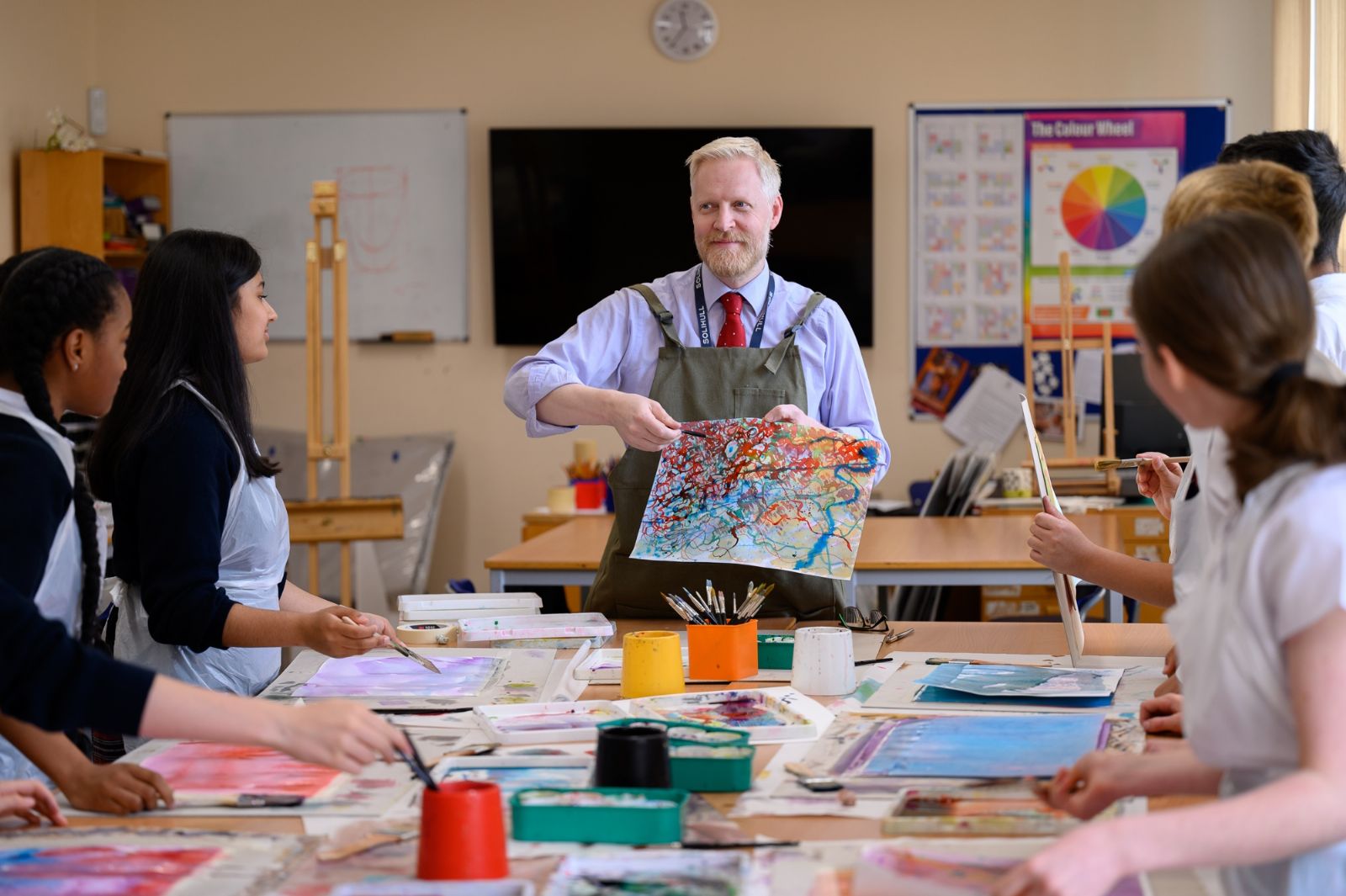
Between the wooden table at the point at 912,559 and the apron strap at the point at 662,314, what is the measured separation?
84 centimetres

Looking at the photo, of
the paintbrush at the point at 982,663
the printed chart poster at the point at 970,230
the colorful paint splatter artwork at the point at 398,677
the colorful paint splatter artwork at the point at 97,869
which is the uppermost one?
the printed chart poster at the point at 970,230

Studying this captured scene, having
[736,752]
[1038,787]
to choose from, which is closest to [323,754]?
[736,752]

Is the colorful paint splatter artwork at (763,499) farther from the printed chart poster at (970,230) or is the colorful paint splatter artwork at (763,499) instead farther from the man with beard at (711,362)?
the printed chart poster at (970,230)

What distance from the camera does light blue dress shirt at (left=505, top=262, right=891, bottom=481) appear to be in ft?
8.75

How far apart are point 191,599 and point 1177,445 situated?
398cm

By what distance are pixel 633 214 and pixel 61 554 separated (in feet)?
14.5

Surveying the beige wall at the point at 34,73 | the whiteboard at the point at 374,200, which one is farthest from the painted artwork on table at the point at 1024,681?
the beige wall at the point at 34,73

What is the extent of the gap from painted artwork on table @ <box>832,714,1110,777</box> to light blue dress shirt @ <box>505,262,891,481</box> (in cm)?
99

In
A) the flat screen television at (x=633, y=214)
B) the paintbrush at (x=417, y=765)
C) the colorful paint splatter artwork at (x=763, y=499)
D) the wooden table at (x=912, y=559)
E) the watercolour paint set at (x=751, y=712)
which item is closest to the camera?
the paintbrush at (x=417, y=765)

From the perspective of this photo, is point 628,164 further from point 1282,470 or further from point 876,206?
point 1282,470

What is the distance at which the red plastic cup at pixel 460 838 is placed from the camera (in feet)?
4.00

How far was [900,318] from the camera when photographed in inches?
233

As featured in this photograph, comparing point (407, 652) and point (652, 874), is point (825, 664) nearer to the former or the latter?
point (407, 652)

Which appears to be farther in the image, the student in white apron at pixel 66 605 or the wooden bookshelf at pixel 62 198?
the wooden bookshelf at pixel 62 198
